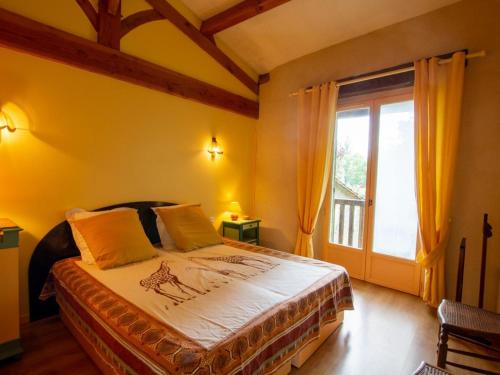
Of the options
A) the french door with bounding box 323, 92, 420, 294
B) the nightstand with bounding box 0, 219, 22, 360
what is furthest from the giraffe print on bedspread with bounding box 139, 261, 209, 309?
the french door with bounding box 323, 92, 420, 294

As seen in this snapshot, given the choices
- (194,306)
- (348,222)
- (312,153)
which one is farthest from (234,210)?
(194,306)

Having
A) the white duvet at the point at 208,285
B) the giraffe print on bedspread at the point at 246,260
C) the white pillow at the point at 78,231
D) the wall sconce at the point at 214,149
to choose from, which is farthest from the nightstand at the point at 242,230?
the white pillow at the point at 78,231

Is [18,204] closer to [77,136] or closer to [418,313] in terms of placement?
[77,136]

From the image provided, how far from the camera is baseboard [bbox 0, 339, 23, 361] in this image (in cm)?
172

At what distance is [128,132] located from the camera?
275 centimetres

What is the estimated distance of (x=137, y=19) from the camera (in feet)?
8.94

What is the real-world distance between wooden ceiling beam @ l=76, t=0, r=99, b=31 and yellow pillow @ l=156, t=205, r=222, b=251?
5.95ft

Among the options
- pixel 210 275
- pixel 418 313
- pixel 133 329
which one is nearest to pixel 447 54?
pixel 418 313

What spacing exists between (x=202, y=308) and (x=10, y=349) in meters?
1.37

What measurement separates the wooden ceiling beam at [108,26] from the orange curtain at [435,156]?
2951mm

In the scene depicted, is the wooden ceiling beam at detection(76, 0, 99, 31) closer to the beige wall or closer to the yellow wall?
the yellow wall

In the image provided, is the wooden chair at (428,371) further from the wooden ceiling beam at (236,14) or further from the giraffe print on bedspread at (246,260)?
the wooden ceiling beam at (236,14)

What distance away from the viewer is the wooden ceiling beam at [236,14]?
8.96 ft

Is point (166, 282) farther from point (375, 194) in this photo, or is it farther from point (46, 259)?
point (375, 194)
